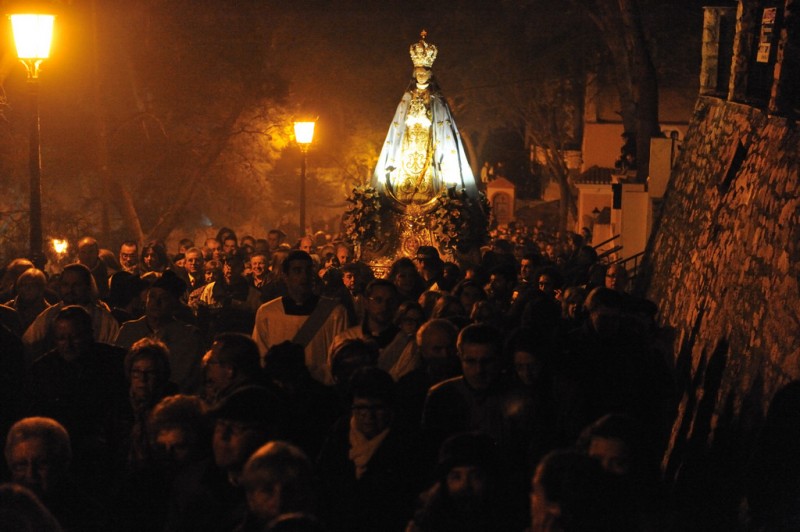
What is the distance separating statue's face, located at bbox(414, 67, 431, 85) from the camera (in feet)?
68.0

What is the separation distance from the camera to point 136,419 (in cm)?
719

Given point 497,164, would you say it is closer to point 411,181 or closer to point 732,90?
point 411,181

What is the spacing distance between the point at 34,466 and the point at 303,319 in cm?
419

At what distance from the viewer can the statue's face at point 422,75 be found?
68.0ft

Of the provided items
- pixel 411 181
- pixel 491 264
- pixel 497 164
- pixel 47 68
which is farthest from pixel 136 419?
pixel 497 164

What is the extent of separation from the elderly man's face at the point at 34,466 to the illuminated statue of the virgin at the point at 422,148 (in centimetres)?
1473

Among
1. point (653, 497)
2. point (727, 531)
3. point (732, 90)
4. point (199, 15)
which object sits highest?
point (199, 15)

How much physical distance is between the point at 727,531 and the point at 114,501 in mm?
4031

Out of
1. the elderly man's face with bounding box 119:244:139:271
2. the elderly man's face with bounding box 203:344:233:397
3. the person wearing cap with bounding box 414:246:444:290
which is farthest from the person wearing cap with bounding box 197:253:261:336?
the elderly man's face with bounding box 203:344:233:397

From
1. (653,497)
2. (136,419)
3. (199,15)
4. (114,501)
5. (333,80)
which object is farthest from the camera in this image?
(333,80)

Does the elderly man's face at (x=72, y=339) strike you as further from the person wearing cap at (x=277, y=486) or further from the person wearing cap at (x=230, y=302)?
the person wearing cap at (x=230, y=302)

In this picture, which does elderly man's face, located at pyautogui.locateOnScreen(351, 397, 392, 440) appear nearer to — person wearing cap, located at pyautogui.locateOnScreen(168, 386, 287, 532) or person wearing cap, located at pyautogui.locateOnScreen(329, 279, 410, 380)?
person wearing cap, located at pyautogui.locateOnScreen(168, 386, 287, 532)

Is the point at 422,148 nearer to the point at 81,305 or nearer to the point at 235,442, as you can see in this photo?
the point at 81,305

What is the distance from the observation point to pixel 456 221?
65.5 ft
